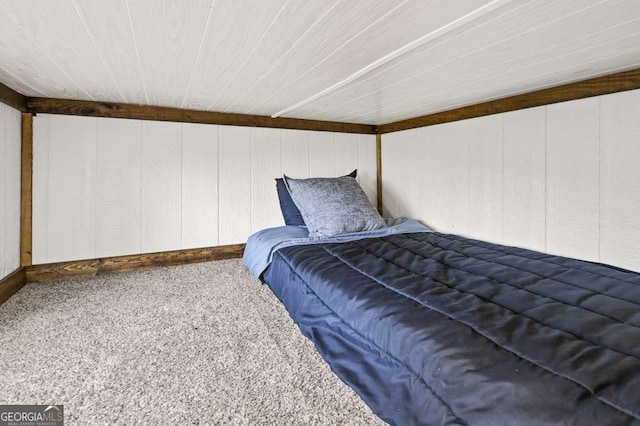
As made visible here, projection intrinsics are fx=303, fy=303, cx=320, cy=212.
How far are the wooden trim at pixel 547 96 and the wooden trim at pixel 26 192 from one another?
3.57 m

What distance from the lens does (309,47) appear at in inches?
62.4

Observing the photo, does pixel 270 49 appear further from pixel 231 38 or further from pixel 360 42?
pixel 360 42

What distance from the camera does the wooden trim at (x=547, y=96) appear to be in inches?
73.2

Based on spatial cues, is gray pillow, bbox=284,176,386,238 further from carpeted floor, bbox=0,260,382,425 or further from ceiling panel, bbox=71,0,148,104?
ceiling panel, bbox=71,0,148,104

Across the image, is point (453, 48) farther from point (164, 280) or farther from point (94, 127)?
point (94, 127)

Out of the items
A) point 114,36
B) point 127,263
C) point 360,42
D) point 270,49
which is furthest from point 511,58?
point 127,263

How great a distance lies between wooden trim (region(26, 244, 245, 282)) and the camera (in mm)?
2547

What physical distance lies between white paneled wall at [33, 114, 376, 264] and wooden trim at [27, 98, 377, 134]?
6cm

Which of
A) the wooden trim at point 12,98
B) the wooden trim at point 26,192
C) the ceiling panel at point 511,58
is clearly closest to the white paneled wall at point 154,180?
the wooden trim at point 26,192

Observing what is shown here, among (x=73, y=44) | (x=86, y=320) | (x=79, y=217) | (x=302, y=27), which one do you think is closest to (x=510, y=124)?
(x=302, y=27)

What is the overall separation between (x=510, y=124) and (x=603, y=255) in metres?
1.15

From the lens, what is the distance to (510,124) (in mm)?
2475

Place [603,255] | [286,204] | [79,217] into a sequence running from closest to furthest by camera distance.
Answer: [603,255], [79,217], [286,204]

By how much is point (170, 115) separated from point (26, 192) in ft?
4.25
